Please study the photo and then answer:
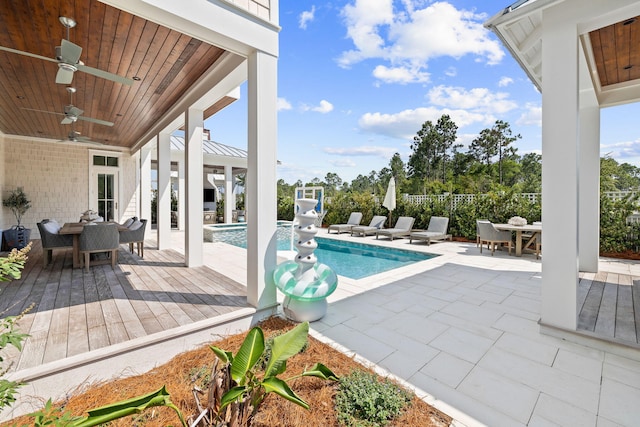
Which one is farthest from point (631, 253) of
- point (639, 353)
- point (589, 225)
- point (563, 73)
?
point (563, 73)

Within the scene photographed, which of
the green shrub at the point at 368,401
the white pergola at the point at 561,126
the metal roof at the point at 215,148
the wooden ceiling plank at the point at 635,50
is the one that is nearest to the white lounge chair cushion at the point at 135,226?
the green shrub at the point at 368,401

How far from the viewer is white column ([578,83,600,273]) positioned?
5.62 m

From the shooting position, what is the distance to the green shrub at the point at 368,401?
209 cm

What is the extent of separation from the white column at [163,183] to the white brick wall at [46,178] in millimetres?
4851

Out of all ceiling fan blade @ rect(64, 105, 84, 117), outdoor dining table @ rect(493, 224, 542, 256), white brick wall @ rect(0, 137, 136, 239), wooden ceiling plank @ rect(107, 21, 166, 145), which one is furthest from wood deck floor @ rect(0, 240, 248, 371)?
outdoor dining table @ rect(493, 224, 542, 256)

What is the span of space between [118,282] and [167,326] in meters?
2.24

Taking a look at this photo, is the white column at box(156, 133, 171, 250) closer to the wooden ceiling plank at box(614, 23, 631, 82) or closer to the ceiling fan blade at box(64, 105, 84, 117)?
the ceiling fan blade at box(64, 105, 84, 117)

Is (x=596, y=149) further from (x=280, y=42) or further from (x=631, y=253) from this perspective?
(x=280, y=42)

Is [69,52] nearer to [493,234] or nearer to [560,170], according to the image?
[560,170]

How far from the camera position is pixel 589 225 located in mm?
5793

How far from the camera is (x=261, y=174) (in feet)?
12.1

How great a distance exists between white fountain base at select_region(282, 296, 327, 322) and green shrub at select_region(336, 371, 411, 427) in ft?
4.15

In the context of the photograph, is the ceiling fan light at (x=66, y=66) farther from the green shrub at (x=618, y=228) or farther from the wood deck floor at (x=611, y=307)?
the green shrub at (x=618, y=228)

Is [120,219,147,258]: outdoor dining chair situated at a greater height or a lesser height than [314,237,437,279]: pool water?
greater
